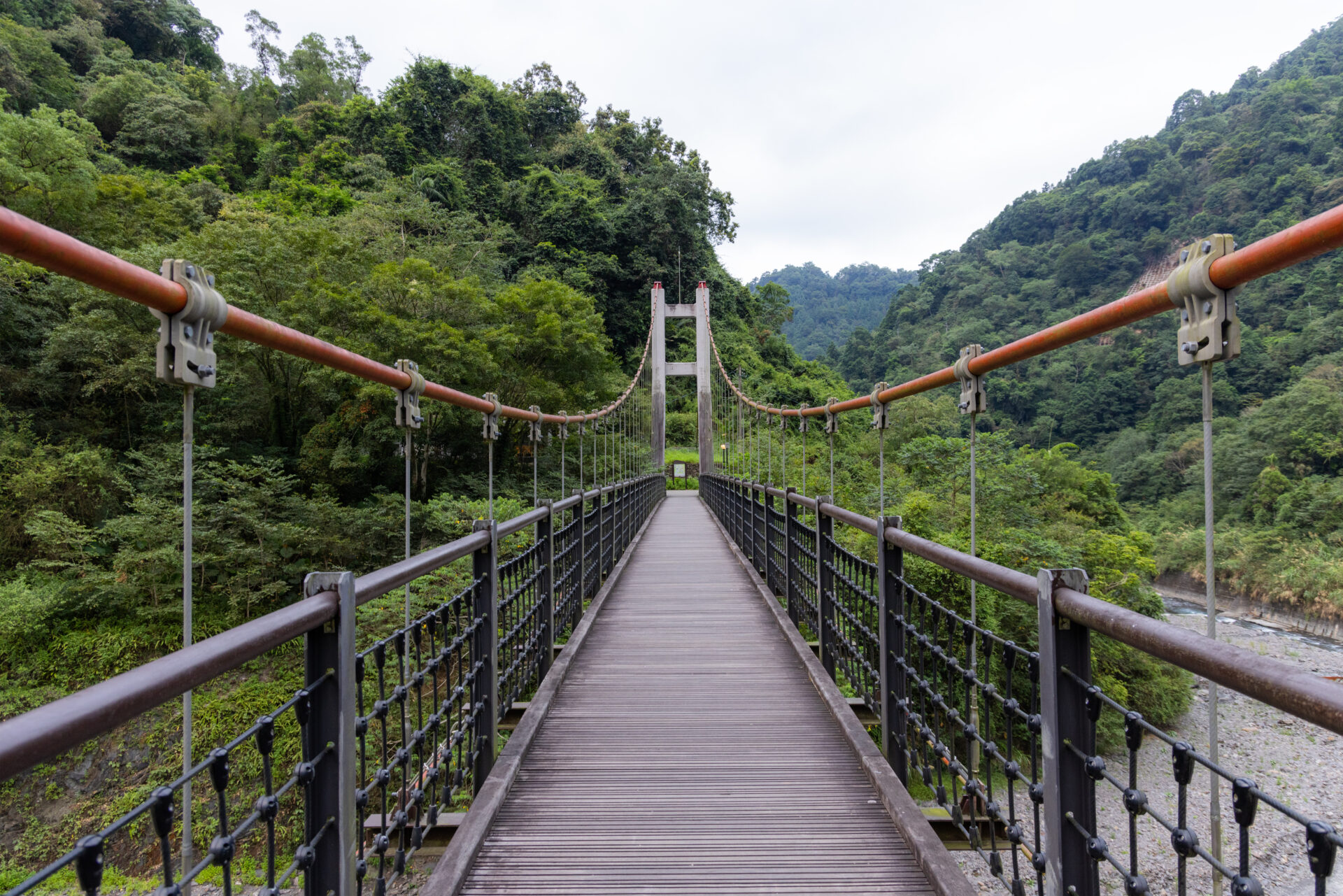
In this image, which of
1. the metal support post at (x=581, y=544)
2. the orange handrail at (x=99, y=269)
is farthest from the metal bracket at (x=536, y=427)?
the orange handrail at (x=99, y=269)

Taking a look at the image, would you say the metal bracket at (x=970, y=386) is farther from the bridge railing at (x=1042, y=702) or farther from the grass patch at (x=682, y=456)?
the grass patch at (x=682, y=456)

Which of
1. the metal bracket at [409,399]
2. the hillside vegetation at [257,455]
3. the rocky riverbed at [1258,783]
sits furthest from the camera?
the rocky riverbed at [1258,783]

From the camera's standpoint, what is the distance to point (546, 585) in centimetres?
290

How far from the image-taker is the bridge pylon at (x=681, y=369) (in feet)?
62.5

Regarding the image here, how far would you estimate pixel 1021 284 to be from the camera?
132 ft

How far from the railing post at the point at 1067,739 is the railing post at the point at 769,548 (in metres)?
3.23

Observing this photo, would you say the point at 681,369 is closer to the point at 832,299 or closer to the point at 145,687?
the point at 145,687

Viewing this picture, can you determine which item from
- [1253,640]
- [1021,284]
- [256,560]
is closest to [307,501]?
[256,560]

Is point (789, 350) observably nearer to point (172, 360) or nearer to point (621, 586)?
point (621, 586)

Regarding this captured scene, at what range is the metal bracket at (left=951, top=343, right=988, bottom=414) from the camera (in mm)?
1856

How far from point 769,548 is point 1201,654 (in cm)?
379

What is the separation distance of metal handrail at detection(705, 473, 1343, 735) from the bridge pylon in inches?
680

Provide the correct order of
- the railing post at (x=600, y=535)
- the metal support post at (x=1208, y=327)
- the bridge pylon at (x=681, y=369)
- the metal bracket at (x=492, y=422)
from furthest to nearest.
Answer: the bridge pylon at (x=681, y=369), the railing post at (x=600, y=535), the metal bracket at (x=492, y=422), the metal support post at (x=1208, y=327)

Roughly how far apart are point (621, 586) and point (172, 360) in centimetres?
402
